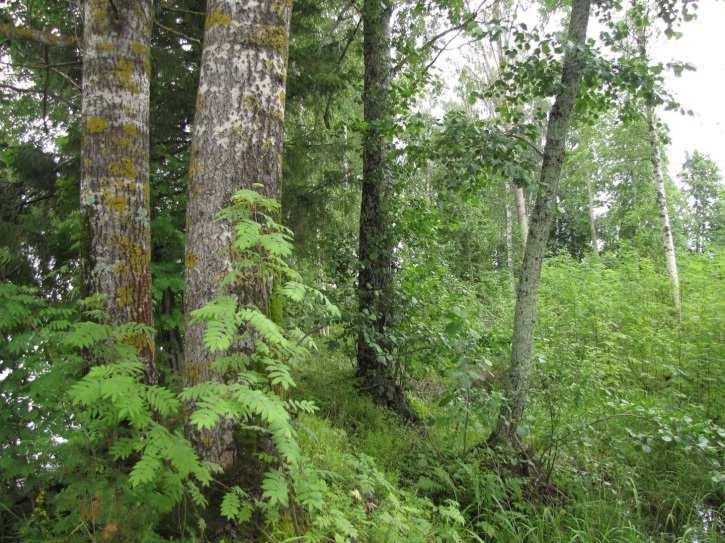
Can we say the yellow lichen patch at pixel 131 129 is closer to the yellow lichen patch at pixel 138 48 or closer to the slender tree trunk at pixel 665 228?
the yellow lichen patch at pixel 138 48

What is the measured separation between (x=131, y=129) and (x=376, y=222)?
3440 mm

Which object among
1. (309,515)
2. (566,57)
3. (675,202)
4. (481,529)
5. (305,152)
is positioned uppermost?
(675,202)

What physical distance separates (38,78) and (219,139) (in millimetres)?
5502

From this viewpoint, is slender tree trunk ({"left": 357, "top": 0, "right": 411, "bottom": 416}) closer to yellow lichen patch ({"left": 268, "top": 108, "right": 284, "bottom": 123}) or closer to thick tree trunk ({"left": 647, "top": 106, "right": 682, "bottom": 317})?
yellow lichen patch ({"left": 268, "top": 108, "right": 284, "bottom": 123})

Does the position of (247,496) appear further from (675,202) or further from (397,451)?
(675,202)

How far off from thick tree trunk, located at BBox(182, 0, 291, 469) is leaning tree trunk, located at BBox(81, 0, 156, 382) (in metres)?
0.80

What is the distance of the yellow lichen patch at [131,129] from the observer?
3254 millimetres

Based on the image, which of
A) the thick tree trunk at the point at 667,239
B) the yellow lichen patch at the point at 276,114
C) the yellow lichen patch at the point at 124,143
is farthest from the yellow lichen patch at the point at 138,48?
the thick tree trunk at the point at 667,239

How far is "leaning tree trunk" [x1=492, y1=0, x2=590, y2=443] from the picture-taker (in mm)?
4688

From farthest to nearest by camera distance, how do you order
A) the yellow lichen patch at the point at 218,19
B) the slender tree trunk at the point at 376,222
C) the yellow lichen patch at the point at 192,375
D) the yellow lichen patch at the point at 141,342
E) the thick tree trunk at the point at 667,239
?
the thick tree trunk at the point at 667,239 → the slender tree trunk at the point at 376,222 → the yellow lichen patch at the point at 141,342 → the yellow lichen patch at the point at 218,19 → the yellow lichen patch at the point at 192,375

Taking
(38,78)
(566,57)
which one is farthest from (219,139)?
(38,78)

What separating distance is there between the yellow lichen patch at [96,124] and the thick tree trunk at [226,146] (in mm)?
974

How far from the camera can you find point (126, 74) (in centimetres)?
330

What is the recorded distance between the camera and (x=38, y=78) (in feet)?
20.7
